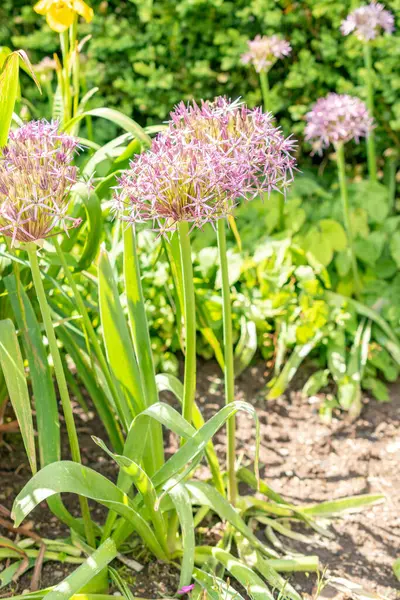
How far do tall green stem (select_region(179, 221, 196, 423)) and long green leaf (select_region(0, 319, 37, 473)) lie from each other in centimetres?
36

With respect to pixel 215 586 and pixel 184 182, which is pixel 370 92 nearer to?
pixel 184 182

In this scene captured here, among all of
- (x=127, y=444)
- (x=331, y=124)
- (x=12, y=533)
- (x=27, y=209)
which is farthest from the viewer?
(x=331, y=124)

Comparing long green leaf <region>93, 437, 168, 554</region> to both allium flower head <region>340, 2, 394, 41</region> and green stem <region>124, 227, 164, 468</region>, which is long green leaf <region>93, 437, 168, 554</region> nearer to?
green stem <region>124, 227, 164, 468</region>

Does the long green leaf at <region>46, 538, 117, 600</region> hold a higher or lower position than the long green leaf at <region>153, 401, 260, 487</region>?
lower

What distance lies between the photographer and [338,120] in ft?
9.14

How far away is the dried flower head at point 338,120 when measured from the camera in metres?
2.77

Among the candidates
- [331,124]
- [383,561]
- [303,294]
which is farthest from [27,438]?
[331,124]

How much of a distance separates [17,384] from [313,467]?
4.07 ft

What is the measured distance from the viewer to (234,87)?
13.2 ft

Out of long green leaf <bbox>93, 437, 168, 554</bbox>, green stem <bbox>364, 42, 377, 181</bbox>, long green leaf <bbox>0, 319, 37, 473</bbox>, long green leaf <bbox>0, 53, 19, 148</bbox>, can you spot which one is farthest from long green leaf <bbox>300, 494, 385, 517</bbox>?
green stem <bbox>364, 42, 377, 181</bbox>

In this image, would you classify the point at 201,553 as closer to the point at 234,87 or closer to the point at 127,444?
the point at 127,444

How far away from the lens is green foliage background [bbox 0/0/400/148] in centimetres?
364

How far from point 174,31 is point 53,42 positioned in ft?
2.36

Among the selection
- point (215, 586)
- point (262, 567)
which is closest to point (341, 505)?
point (262, 567)
